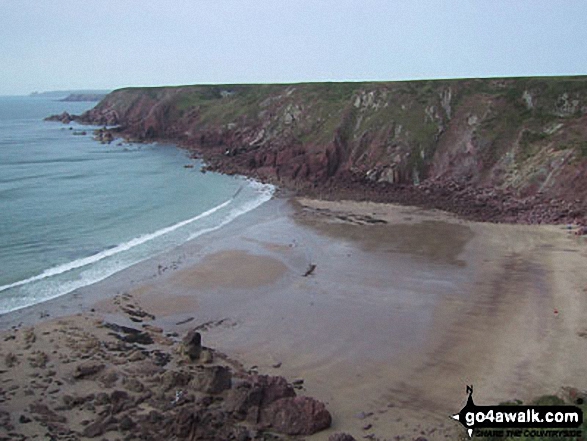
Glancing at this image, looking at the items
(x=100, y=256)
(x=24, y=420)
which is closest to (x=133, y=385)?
(x=24, y=420)

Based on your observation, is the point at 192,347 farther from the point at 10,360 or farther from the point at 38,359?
the point at 10,360

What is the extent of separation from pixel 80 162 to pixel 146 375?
56985 millimetres

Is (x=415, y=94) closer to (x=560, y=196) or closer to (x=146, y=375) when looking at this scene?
(x=560, y=196)

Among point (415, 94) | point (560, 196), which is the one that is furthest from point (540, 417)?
point (415, 94)

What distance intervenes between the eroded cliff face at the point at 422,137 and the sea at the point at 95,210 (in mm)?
6991

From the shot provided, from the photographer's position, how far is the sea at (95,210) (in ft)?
103

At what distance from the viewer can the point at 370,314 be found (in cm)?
2533

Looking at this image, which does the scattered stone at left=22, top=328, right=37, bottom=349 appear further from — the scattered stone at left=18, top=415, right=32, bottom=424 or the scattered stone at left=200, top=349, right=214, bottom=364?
the scattered stone at left=200, top=349, right=214, bottom=364

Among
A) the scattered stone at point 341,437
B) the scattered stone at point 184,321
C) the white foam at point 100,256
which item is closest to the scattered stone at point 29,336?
the scattered stone at point 184,321

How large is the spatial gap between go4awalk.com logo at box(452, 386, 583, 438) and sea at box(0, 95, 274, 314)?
71.6 ft

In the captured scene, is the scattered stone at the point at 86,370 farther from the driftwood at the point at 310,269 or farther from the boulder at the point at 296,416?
the driftwood at the point at 310,269

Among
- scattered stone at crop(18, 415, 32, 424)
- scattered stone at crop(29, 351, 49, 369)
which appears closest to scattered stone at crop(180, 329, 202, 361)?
scattered stone at crop(29, 351, 49, 369)

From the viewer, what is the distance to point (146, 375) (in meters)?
19.3

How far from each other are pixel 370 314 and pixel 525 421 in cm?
1243
